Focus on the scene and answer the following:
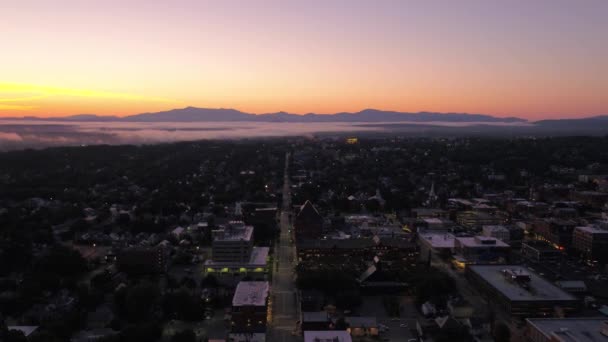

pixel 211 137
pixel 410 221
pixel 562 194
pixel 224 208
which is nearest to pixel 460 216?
pixel 410 221

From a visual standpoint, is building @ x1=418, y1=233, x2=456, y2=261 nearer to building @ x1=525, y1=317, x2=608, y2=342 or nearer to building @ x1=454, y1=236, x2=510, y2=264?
building @ x1=454, y1=236, x2=510, y2=264

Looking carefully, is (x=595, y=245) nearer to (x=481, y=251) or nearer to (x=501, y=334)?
(x=481, y=251)

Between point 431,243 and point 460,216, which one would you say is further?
point 460,216

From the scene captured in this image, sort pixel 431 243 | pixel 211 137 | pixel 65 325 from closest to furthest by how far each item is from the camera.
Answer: pixel 65 325 → pixel 431 243 → pixel 211 137

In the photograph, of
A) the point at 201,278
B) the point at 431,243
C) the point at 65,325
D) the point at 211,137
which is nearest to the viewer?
the point at 65,325

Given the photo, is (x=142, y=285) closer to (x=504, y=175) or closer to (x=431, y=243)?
(x=431, y=243)

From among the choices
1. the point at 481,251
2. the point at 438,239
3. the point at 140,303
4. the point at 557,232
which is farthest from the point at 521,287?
the point at 140,303
